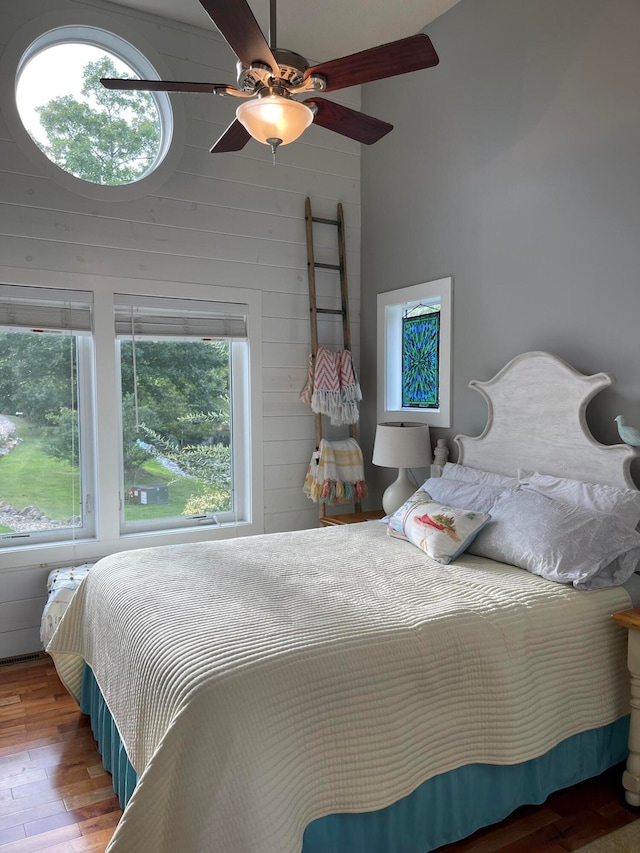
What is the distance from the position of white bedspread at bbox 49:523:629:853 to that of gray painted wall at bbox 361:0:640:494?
106 centimetres

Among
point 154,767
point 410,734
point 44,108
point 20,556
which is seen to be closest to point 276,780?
point 154,767

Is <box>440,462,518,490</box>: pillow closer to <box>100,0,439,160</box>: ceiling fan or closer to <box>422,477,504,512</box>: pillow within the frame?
<box>422,477,504,512</box>: pillow

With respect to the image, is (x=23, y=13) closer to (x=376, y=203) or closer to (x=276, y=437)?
(x=376, y=203)

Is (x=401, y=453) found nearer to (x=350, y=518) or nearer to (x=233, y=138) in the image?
(x=350, y=518)

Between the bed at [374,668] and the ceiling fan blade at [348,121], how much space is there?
1261mm

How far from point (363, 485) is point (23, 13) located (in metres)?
3.18

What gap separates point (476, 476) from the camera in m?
3.11

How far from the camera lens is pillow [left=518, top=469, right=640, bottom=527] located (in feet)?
7.84


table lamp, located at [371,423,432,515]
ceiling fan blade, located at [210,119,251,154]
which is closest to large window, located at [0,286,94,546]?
ceiling fan blade, located at [210,119,251,154]

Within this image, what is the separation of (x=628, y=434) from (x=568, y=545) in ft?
1.76

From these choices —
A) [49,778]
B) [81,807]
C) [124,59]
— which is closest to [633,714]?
[81,807]

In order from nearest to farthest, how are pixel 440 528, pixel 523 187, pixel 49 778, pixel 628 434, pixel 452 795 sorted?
1. pixel 452 795
2. pixel 49 778
3. pixel 628 434
4. pixel 440 528
5. pixel 523 187

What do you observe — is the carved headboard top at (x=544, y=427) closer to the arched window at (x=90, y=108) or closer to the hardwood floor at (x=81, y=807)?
the hardwood floor at (x=81, y=807)

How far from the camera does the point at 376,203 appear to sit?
4.10 meters
